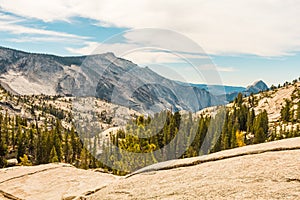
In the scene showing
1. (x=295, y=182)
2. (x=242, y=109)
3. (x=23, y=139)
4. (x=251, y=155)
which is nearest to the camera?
(x=295, y=182)

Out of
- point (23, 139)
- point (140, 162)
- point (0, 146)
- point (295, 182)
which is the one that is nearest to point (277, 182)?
point (295, 182)

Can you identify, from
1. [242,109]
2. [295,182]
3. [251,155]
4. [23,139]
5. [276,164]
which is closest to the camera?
[295,182]

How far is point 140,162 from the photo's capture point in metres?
62.4

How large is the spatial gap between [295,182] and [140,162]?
52.0 m

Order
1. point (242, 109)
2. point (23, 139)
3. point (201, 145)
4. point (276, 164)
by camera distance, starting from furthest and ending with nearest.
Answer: point (242, 109) → point (23, 139) → point (201, 145) → point (276, 164)

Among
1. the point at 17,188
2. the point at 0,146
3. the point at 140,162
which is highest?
the point at 17,188

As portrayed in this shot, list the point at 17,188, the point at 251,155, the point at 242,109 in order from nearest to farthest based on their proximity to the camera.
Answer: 1. the point at 251,155
2. the point at 17,188
3. the point at 242,109

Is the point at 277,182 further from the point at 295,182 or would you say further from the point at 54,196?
the point at 54,196

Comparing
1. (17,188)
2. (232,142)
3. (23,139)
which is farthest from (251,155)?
(23,139)

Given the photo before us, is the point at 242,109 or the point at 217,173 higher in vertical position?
the point at 217,173

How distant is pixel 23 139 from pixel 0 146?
21063mm

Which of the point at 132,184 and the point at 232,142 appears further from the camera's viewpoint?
the point at 232,142

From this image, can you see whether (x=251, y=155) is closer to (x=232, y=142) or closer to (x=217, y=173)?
(x=217, y=173)

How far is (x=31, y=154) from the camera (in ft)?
467
